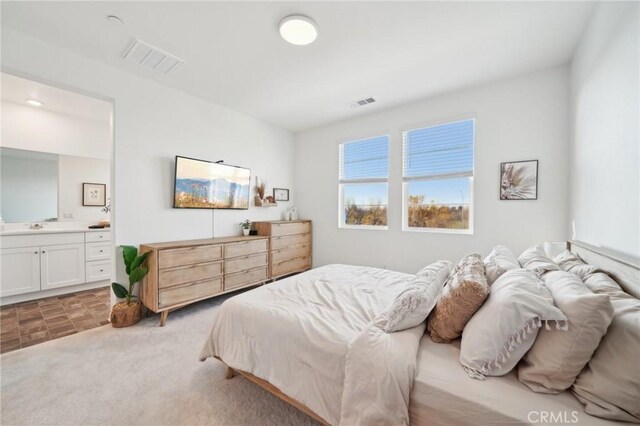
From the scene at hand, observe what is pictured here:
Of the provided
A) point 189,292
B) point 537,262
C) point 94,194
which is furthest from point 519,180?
point 94,194

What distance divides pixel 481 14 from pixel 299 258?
13.1 ft

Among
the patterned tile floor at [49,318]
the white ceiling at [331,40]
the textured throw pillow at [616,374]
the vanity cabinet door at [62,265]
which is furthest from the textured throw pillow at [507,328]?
the vanity cabinet door at [62,265]

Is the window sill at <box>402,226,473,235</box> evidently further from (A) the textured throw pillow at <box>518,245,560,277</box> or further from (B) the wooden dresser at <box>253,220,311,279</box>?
(B) the wooden dresser at <box>253,220,311,279</box>

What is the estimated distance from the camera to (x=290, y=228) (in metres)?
4.36

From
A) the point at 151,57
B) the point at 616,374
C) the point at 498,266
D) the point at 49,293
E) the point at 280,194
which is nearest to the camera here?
the point at 616,374

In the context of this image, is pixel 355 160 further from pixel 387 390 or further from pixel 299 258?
pixel 387 390

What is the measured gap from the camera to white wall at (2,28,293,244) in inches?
94.7

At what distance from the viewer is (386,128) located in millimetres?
3951

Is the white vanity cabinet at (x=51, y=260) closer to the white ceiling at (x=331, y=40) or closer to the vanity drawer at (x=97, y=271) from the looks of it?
the vanity drawer at (x=97, y=271)

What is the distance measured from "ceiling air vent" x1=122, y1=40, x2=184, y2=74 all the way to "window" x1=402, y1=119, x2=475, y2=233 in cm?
323

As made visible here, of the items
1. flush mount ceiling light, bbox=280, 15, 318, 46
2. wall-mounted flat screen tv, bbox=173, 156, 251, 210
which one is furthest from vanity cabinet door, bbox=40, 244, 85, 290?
flush mount ceiling light, bbox=280, 15, 318, 46

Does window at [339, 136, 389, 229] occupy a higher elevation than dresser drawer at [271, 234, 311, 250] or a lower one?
higher

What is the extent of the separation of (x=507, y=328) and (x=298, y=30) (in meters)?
2.56

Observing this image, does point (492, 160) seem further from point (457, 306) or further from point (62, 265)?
point (62, 265)
